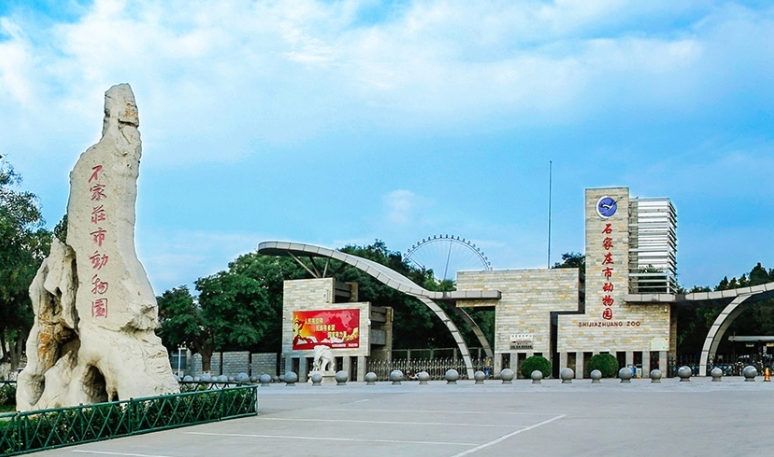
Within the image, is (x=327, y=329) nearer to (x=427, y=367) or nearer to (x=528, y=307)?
(x=427, y=367)

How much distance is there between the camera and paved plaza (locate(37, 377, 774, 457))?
11.6m

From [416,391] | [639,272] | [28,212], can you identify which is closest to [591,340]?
[639,272]

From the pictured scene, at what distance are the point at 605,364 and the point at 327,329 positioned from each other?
427 inches

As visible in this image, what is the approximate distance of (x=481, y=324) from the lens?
4500 cm

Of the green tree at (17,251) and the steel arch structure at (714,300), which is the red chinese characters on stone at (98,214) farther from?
the steel arch structure at (714,300)

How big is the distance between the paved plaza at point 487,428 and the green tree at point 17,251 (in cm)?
773

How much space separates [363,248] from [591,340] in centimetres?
1966

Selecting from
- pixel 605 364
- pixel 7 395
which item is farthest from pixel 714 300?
pixel 7 395

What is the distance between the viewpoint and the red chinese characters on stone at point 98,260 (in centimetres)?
1557

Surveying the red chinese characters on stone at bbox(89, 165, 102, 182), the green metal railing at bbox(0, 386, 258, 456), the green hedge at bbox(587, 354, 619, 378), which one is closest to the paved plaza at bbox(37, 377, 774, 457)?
the green metal railing at bbox(0, 386, 258, 456)

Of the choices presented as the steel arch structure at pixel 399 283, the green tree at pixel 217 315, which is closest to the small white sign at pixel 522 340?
the steel arch structure at pixel 399 283

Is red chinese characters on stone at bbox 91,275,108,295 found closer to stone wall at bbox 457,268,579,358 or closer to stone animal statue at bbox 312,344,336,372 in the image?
stone animal statue at bbox 312,344,336,372

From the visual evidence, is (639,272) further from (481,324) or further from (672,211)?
(481,324)

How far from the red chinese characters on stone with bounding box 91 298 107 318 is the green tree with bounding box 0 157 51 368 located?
8750mm
